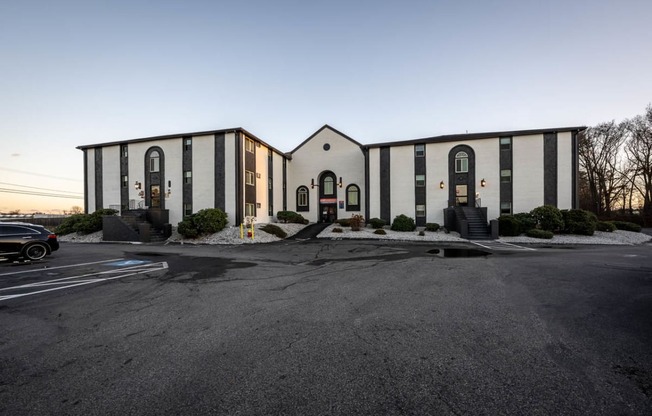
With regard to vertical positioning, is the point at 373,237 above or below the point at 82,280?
below

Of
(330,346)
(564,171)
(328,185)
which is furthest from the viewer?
(328,185)

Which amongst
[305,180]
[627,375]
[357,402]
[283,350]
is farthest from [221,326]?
[305,180]

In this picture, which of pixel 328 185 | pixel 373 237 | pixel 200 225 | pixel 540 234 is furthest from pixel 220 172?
pixel 540 234

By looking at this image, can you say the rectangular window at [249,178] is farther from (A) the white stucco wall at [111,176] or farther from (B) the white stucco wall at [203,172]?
(A) the white stucco wall at [111,176]

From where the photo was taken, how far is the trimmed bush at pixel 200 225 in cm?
1933

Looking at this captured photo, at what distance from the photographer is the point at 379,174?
1020 inches

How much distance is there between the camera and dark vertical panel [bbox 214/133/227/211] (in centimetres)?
2297

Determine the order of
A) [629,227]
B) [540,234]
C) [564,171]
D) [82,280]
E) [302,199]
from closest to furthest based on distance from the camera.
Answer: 1. [82,280]
2. [540,234]
3. [629,227]
4. [564,171]
5. [302,199]

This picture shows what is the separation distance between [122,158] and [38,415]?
30.1 meters

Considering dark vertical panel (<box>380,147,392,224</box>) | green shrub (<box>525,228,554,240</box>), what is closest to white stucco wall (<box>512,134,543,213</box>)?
green shrub (<box>525,228,554,240</box>)

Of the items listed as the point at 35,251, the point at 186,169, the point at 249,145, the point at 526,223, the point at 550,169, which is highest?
the point at 249,145

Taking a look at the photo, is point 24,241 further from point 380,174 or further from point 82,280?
point 380,174

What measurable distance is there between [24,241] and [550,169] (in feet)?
112

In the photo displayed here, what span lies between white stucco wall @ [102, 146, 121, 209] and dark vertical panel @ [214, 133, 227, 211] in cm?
1084
